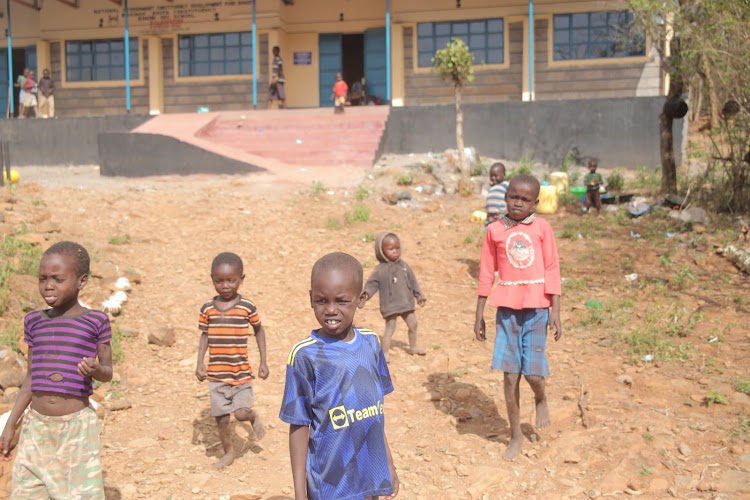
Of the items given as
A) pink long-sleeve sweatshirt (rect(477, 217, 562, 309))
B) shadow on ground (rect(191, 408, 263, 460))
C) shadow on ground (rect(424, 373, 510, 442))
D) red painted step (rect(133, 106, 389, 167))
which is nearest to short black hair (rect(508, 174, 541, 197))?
pink long-sleeve sweatshirt (rect(477, 217, 562, 309))

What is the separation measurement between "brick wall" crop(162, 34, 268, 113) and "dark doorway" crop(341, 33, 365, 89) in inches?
120

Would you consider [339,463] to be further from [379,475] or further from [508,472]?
[508,472]

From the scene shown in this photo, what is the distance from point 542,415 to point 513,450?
1.20 feet

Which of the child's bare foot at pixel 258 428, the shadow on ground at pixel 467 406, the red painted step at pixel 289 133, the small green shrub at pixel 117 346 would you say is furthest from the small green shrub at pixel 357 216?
the child's bare foot at pixel 258 428

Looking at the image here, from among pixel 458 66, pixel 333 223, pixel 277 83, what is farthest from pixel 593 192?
pixel 277 83

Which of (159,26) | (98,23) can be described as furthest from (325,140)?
(98,23)

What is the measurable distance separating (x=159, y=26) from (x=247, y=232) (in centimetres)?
1188

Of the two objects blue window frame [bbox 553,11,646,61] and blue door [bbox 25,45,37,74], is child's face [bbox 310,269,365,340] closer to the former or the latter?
blue window frame [bbox 553,11,646,61]

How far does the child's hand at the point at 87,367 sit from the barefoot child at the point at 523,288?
209cm

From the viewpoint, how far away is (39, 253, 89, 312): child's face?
292 centimetres

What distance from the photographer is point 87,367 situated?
2895 millimetres

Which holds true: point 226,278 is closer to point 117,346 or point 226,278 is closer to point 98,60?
point 117,346

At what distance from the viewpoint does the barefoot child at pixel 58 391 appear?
293 centimetres

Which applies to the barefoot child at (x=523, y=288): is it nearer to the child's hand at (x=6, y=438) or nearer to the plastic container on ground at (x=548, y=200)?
the child's hand at (x=6, y=438)
